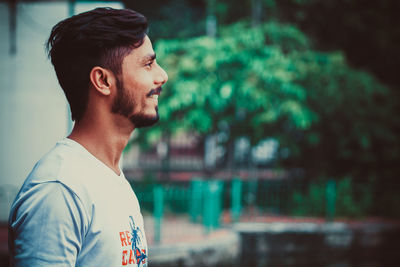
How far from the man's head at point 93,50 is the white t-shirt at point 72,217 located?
0.16 m

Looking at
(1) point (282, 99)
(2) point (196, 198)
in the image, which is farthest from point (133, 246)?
(1) point (282, 99)

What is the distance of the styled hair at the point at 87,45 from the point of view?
4.28 ft

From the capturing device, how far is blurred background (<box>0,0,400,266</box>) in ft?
29.0

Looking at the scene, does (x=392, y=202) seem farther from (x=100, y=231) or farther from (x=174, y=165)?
(x=100, y=231)

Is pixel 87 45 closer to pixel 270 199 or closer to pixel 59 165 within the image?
pixel 59 165

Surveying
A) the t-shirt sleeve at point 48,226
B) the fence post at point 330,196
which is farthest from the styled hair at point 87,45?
the fence post at point 330,196

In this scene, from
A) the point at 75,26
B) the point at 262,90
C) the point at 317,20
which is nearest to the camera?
the point at 75,26

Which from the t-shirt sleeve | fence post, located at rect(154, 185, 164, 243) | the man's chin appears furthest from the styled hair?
fence post, located at rect(154, 185, 164, 243)

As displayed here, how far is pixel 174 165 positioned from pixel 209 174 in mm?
2649

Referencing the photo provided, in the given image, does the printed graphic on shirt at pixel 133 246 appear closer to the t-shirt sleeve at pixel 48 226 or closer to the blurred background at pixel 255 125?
the t-shirt sleeve at pixel 48 226

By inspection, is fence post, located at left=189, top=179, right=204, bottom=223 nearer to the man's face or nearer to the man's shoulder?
the man's face

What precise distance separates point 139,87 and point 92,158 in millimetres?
242

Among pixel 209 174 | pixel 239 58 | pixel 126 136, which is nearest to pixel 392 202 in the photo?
pixel 209 174

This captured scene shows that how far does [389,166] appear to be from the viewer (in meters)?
12.4
